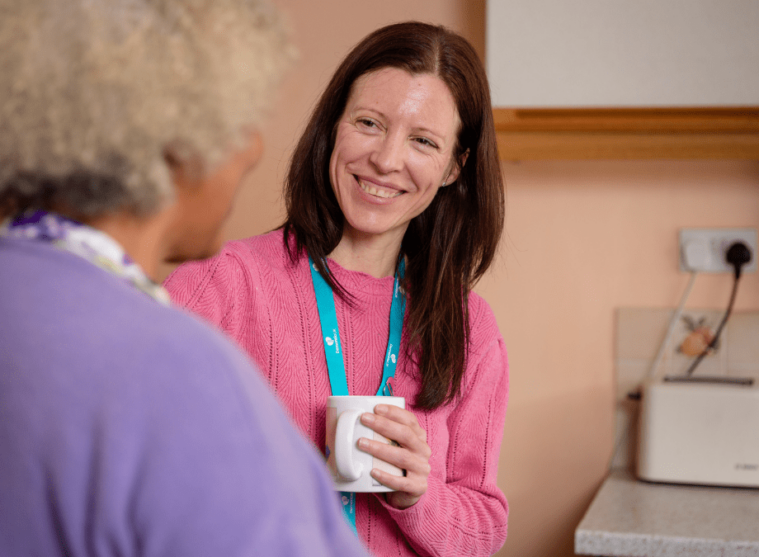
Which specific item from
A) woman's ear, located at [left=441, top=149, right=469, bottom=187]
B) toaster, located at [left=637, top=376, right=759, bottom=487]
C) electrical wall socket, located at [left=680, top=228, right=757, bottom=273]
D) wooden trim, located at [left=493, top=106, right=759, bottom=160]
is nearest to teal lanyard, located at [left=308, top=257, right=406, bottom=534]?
woman's ear, located at [left=441, top=149, right=469, bottom=187]

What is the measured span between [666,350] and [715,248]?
0.91 ft

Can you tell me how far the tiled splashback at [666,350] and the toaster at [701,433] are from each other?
11 cm

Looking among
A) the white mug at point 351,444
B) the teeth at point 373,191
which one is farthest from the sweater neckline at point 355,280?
the white mug at point 351,444

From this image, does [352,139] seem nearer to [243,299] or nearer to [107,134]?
[243,299]

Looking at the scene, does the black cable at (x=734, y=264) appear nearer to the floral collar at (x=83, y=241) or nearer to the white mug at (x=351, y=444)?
the white mug at (x=351, y=444)

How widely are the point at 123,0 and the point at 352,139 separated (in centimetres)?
65

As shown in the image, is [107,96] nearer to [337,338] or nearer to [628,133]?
[337,338]

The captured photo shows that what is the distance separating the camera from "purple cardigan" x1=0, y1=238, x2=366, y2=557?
0.37m

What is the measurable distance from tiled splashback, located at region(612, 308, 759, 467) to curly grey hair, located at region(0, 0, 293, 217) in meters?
1.57

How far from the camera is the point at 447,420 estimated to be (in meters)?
1.12

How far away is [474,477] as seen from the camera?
110 centimetres

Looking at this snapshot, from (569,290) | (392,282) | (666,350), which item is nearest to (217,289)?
(392,282)

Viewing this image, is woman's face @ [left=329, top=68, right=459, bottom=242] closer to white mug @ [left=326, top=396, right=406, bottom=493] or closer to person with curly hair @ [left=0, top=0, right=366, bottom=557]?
white mug @ [left=326, top=396, right=406, bottom=493]

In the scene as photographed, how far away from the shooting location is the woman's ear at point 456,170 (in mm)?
1208
